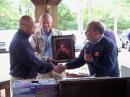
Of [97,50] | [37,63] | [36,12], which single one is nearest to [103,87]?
[97,50]

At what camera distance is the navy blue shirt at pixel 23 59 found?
10.5ft

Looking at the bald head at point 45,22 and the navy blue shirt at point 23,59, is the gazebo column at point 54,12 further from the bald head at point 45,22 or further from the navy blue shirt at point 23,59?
the navy blue shirt at point 23,59

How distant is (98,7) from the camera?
618cm

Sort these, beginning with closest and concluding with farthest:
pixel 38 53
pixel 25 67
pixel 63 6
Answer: pixel 25 67 → pixel 38 53 → pixel 63 6

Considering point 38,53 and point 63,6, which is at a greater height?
point 63,6

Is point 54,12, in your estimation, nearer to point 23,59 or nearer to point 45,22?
point 45,22

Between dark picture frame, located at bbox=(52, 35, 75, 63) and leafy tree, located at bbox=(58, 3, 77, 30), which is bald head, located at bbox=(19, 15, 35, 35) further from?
leafy tree, located at bbox=(58, 3, 77, 30)

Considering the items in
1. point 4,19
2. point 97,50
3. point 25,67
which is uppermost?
point 4,19

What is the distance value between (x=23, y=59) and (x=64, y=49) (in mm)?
484

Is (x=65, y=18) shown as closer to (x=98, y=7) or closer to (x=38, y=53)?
(x=98, y=7)

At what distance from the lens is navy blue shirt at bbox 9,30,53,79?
319 cm

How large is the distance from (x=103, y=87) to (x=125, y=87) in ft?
0.43

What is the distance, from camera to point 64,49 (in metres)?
3.39

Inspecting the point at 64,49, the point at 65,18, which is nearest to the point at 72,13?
the point at 65,18
